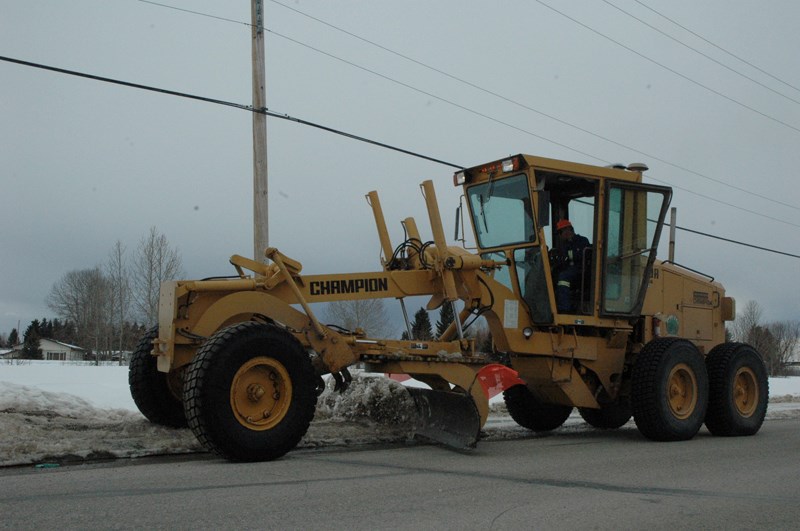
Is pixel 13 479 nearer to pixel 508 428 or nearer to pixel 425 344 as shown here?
pixel 425 344

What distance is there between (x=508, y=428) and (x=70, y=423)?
535cm

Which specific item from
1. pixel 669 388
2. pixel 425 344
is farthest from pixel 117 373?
pixel 669 388

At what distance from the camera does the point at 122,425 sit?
25.8ft

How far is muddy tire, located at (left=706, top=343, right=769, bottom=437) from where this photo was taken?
9648mm

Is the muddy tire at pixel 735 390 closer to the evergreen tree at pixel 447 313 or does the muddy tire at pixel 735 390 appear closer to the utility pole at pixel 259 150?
the evergreen tree at pixel 447 313

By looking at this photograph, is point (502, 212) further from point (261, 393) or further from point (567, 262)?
point (261, 393)

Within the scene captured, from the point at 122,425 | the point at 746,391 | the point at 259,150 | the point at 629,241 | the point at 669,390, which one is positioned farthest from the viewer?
the point at 259,150

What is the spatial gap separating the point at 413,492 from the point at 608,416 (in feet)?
19.8

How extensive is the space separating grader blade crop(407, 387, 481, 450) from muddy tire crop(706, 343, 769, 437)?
397cm

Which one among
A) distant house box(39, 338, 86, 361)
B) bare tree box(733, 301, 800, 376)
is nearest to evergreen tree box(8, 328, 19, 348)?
distant house box(39, 338, 86, 361)

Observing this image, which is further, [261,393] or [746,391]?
[746,391]

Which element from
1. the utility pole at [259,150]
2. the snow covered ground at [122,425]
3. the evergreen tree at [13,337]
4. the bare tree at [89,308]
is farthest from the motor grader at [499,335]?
the evergreen tree at [13,337]

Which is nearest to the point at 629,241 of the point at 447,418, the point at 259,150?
the point at 447,418

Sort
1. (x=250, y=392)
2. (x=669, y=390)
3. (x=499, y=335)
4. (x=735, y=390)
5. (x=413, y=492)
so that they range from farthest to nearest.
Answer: (x=735, y=390) → (x=669, y=390) → (x=499, y=335) → (x=250, y=392) → (x=413, y=492)
